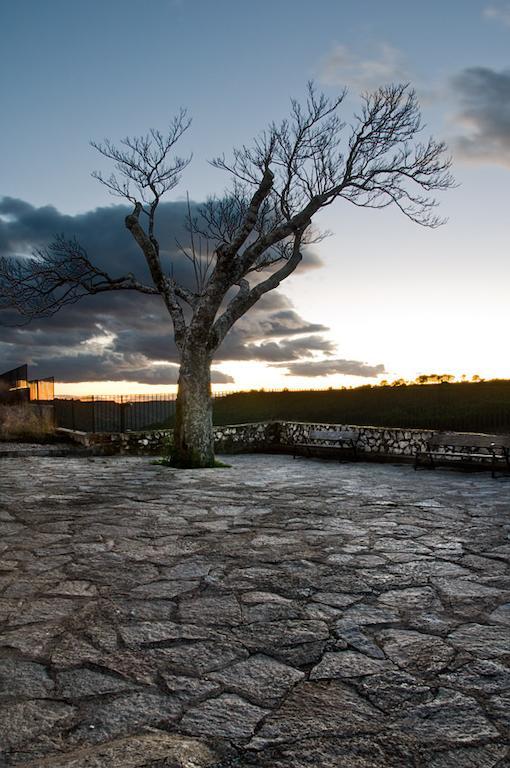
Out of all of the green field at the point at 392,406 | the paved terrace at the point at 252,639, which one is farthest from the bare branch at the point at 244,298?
the green field at the point at 392,406

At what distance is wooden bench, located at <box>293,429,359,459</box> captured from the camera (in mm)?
15008

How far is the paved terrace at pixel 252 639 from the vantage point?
267 centimetres

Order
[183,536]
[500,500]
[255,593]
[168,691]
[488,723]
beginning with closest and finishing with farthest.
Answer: [488,723], [168,691], [255,593], [183,536], [500,500]

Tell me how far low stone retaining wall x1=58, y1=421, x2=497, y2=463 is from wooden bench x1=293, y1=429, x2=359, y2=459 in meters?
0.28

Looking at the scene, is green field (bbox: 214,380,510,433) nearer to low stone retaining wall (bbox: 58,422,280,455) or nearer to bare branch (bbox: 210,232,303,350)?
low stone retaining wall (bbox: 58,422,280,455)

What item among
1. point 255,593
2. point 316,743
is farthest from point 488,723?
point 255,593

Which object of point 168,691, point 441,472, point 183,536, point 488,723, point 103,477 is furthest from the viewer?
point 441,472

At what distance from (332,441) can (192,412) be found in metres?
4.40

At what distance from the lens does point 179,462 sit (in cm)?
1333

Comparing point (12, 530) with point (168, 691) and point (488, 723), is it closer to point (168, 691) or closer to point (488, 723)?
point (168, 691)

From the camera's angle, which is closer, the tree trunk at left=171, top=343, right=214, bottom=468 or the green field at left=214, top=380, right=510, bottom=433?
the tree trunk at left=171, top=343, right=214, bottom=468

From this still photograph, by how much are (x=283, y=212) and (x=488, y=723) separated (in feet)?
45.1

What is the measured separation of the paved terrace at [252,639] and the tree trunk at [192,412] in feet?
18.2

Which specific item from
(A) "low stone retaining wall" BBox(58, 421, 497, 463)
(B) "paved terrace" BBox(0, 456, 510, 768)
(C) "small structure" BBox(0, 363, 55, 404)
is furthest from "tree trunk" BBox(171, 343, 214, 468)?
(C) "small structure" BBox(0, 363, 55, 404)
